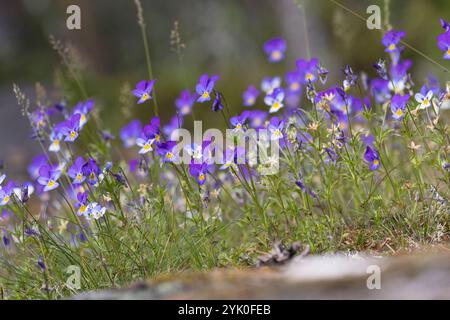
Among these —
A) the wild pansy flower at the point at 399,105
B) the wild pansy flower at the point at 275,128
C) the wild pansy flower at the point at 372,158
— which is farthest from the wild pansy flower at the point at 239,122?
the wild pansy flower at the point at 399,105

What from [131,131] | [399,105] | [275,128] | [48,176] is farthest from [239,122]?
[131,131]

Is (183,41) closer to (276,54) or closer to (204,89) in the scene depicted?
(276,54)

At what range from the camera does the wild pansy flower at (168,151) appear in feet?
10.6

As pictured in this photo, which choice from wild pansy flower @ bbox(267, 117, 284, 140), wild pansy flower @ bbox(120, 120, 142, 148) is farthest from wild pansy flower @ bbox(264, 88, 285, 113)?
wild pansy flower @ bbox(120, 120, 142, 148)

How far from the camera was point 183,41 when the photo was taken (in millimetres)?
10188

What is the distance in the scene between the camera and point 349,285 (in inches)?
99.5

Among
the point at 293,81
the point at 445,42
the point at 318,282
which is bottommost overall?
the point at 318,282

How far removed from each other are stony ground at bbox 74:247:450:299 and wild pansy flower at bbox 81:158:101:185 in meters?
0.72

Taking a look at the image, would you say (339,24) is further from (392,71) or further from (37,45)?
(37,45)

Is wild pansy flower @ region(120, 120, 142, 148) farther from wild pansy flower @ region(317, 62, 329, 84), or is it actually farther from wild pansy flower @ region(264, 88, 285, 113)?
wild pansy flower @ region(317, 62, 329, 84)

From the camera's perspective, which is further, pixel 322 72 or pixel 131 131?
pixel 131 131

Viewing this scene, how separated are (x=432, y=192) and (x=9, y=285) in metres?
2.27

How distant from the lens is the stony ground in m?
2.45

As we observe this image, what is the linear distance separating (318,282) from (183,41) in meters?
8.04
